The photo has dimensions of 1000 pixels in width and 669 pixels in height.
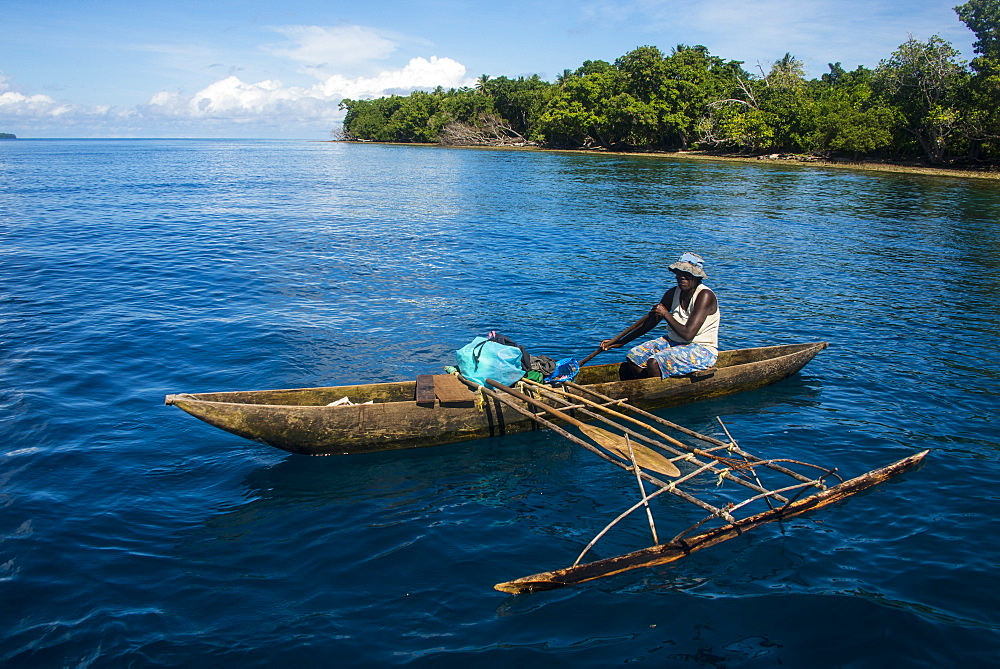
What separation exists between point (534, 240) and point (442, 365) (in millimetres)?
13490

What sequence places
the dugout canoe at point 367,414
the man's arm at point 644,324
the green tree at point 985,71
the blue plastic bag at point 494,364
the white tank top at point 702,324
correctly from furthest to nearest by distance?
1. the green tree at point 985,71
2. the man's arm at point 644,324
3. the white tank top at point 702,324
4. the blue plastic bag at point 494,364
5. the dugout canoe at point 367,414

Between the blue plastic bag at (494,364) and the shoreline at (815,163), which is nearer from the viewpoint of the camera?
the blue plastic bag at (494,364)

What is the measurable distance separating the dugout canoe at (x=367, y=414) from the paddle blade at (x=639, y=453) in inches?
63.3

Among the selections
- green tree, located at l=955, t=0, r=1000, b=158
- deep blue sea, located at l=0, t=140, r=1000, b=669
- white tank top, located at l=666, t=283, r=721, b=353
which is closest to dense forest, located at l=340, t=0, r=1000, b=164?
green tree, located at l=955, t=0, r=1000, b=158

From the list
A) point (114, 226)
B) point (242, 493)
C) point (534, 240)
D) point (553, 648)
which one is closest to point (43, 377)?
point (242, 493)

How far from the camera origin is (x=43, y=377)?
10.3 metres

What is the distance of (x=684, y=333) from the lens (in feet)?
29.6

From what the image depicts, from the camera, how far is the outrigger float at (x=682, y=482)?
555 cm

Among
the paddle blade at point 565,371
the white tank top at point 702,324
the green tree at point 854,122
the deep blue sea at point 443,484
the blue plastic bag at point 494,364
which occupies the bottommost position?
the deep blue sea at point 443,484

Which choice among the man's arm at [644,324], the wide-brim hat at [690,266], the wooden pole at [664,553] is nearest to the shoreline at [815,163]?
the man's arm at [644,324]

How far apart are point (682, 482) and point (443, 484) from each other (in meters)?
2.67

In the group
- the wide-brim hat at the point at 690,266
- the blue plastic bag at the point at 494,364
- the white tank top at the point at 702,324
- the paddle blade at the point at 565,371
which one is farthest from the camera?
the white tank top at the point at 702,324

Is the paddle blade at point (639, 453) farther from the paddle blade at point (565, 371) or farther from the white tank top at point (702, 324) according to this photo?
the white tank top at point (702, 324)

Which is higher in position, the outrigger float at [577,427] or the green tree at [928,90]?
the green tree at [928,90]
